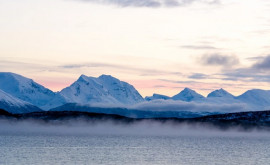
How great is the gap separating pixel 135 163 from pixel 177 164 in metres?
10.0

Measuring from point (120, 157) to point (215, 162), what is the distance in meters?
25.9

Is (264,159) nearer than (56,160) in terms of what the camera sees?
No

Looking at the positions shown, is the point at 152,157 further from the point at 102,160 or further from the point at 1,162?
the point at 1,162

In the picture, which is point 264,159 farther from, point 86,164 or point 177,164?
point 86,164

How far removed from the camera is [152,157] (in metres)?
137

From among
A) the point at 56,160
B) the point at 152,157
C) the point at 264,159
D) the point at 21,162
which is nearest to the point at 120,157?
the point at 152,157

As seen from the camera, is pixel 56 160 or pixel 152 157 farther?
pixel 152 157

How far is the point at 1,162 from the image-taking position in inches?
4505

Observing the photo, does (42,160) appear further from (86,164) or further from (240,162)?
(240,162)

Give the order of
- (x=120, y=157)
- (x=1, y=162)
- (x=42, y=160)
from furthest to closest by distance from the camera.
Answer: (x=120, y=157) < (x=42, y=160) < (x=1, y=162)

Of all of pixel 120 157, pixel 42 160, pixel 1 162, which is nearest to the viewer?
pixel 1 162

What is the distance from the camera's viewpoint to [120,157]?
447 ft

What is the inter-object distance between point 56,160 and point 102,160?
1142 centimetres

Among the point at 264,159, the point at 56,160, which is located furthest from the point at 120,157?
the point at 264,159
